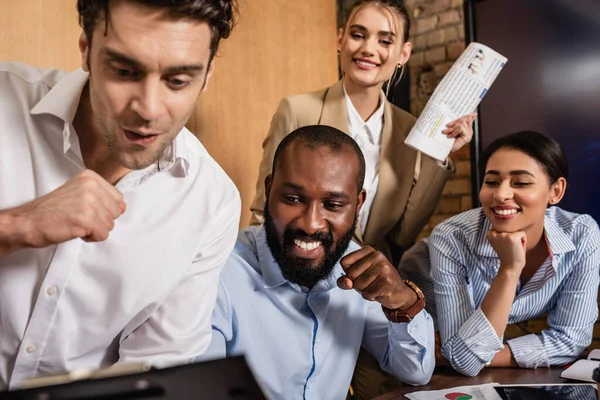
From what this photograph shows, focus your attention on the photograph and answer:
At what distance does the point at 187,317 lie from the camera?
41.9 inches

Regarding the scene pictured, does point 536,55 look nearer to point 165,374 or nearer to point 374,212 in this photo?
point 374,212

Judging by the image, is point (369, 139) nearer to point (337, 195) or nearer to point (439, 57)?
point (337, 195)

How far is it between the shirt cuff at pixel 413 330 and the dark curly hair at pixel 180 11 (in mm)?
790

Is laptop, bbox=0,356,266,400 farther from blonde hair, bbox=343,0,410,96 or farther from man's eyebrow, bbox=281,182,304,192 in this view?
blonde hair, bbox=343,0,410,96

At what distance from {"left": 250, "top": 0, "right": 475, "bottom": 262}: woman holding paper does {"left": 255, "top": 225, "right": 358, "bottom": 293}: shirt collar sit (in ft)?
1.13

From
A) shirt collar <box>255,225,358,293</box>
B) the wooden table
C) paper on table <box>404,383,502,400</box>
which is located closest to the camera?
paper on table <box>404,383,502,400</box>

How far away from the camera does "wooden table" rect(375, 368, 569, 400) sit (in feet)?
4.37

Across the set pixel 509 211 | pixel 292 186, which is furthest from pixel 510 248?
pixel 292 186

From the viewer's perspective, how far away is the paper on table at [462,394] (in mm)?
1205

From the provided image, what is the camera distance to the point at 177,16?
85cm

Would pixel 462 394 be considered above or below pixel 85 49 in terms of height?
below

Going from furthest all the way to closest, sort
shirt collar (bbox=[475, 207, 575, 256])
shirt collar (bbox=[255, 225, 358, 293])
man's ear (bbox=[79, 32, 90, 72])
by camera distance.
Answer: shirt collar (bbox=[475, 207, 575, 256]), shirt collar (bbox=[255, 225, 358, 293]), man's ear (bbox=[79, 32, 90, 72])

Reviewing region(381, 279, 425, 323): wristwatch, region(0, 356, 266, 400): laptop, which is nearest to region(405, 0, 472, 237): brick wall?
region(381, 279, 425, 323): wristwatch

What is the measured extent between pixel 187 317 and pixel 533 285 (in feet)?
3.64
